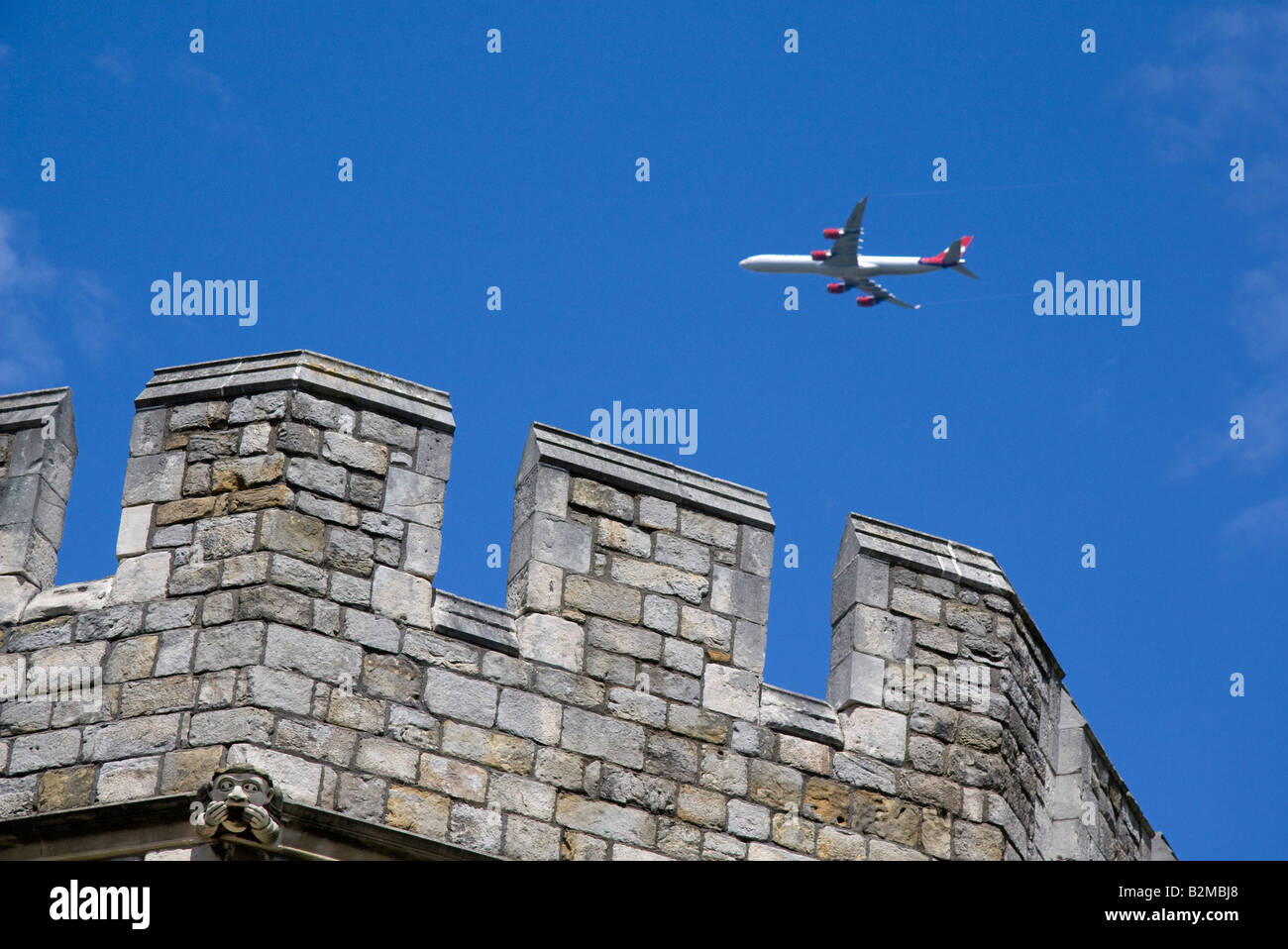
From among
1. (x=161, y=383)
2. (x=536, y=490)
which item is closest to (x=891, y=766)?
(x=536, y=490)

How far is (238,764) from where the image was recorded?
850cm

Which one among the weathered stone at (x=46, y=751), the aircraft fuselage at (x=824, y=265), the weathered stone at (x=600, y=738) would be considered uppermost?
the aircraft fuselage at (x=824, y=265)

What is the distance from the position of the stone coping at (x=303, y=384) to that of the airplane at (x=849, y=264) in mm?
27349

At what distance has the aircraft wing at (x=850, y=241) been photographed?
37.0 metres

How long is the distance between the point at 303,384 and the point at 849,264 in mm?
29090

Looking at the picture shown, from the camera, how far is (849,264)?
37969mm

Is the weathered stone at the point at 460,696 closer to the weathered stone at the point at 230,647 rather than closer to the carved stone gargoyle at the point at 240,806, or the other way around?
the weathered stone at the point at 230,647

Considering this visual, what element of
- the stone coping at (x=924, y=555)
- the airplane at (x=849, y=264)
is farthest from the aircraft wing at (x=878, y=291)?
the stone coping at (x=924, y=555)

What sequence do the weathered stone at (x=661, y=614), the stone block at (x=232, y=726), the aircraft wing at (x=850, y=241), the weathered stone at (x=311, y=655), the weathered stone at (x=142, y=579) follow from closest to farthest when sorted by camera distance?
1. the stone block at (x=232, y=726)
2. the weathered stone at (x=311, y=655)
3. the weathered stone at (x=142, y=579)
4. the weathered stone at (x=661, y=614)
5. the aircraft wing at (x=850, y=241)

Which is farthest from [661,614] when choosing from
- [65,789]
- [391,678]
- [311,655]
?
[65,789]

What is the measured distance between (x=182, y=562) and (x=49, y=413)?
0.92 metres

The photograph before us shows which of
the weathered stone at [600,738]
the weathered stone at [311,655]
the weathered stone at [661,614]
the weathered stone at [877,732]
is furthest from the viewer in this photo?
the weathered stone at [877,732]

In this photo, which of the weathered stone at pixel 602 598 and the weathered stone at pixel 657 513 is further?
the weathered stone at pixel 657 513
